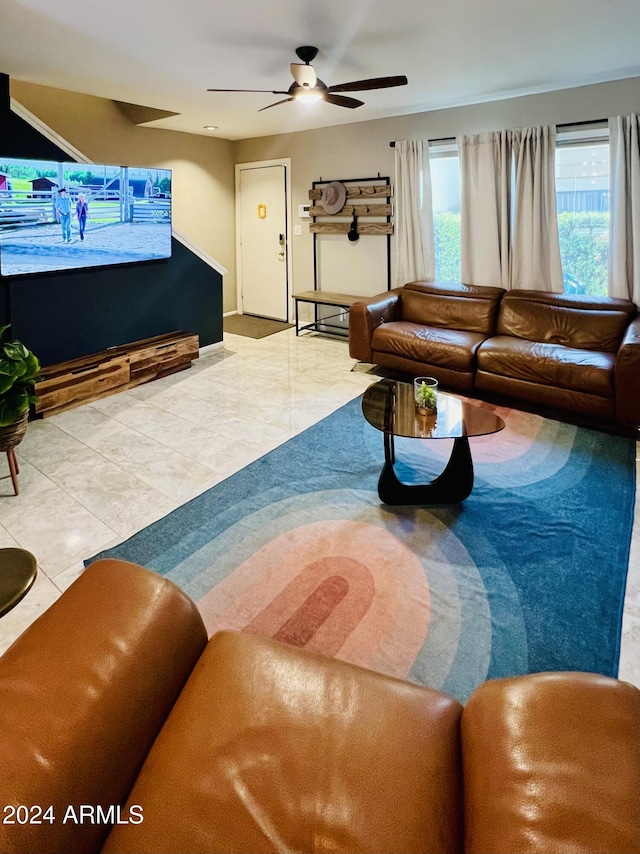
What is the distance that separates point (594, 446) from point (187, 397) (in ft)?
10.5

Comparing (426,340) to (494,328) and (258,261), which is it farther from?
(258,261)

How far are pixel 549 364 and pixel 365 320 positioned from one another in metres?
1.75

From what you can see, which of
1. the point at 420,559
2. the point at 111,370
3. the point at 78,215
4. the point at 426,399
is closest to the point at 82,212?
the point at 78,215

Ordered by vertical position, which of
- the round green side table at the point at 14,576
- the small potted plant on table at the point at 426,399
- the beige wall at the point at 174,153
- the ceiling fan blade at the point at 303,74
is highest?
the beige wall at the point at 174,153

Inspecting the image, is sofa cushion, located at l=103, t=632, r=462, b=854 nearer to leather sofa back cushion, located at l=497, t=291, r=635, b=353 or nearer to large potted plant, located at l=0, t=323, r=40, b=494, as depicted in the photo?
large potted plant, located at l=0, t=323, r=40, b=494

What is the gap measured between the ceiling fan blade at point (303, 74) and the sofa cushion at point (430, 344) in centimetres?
211

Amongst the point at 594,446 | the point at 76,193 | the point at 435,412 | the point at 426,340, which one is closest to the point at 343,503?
the point at 435,412

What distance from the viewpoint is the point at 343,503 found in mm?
2918

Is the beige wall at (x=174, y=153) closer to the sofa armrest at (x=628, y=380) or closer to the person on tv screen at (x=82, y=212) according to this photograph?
the person on tv screen at (x=82, y=212)

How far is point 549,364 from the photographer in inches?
155

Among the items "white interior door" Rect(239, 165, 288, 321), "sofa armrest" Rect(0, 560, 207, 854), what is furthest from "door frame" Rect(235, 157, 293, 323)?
"sofa armrest" Rect(0, 560, 207, 854)

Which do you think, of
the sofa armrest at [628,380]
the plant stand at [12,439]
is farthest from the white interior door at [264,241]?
the plant stand at [12,439]

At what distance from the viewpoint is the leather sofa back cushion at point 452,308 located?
491cm

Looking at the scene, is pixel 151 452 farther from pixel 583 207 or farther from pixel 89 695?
pixel 583 207
